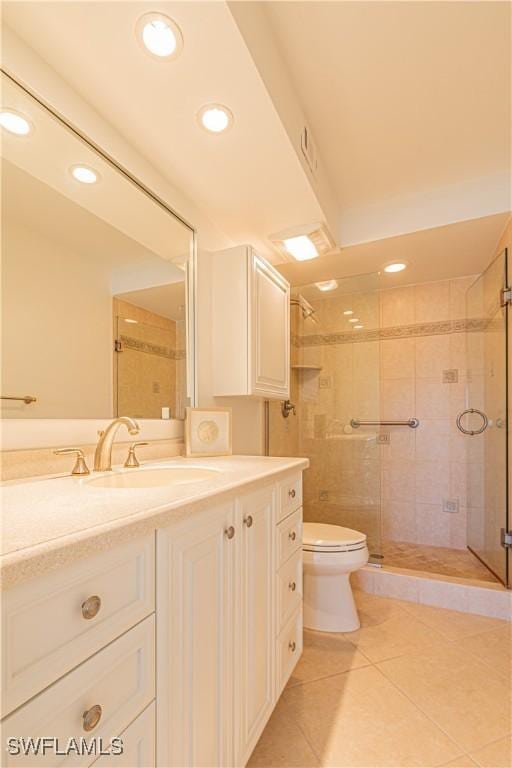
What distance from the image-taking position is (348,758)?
3.77 ft

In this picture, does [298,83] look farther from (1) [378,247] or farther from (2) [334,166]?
(1) [378,247]

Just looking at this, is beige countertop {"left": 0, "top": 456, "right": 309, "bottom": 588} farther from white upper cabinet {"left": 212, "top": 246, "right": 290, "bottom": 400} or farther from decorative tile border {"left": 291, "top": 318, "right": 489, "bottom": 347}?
decorative tile border {"left": 291, "top": 318, "right": 489, "bottom": 347}

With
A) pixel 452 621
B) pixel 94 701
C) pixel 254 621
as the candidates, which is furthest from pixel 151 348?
pixel 452 621

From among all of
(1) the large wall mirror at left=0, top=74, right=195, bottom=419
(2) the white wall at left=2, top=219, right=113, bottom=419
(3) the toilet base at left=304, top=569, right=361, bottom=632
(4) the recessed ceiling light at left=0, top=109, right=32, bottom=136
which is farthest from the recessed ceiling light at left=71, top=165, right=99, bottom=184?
(3) the toilet base at left=304, top=569, right=361, bottom=632

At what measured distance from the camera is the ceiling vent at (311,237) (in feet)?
6.44

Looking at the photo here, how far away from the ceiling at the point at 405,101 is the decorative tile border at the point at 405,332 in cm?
79

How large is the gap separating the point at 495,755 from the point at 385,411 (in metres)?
2.25

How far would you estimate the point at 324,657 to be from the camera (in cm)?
166

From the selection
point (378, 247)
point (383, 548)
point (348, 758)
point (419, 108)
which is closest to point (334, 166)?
point (419, 108)

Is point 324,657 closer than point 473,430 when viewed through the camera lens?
Yes

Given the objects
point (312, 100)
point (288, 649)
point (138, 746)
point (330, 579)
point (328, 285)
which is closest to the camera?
point (138, 746)

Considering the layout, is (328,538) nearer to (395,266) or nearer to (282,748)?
(282,748)

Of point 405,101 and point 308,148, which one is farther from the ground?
point 405,101

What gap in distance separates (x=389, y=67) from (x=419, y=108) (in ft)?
0.89
